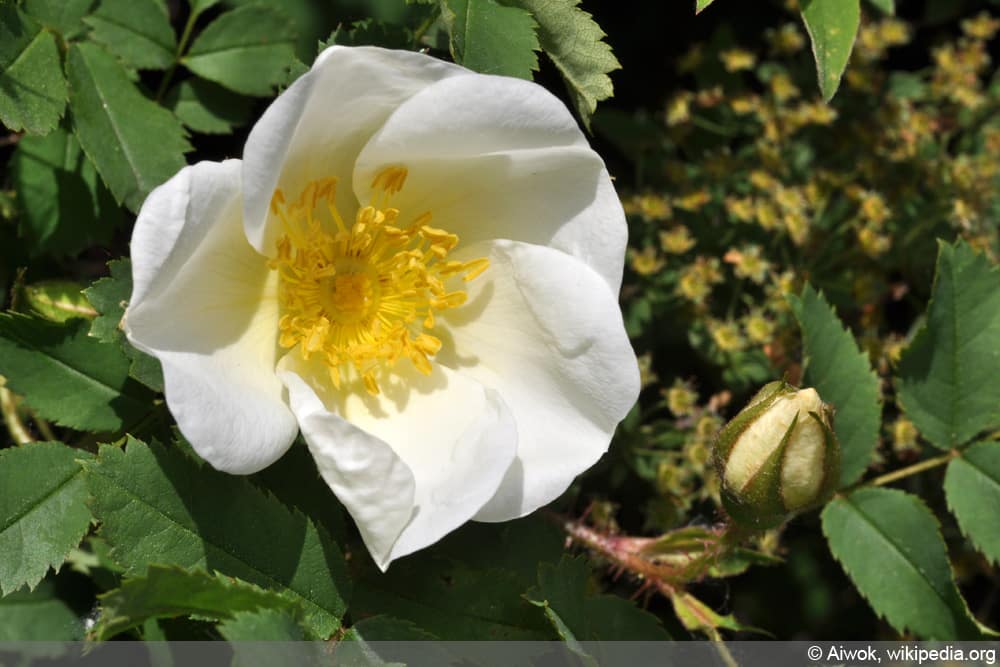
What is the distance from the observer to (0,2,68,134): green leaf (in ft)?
5.65

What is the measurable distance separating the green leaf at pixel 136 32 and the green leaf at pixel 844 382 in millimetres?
1376

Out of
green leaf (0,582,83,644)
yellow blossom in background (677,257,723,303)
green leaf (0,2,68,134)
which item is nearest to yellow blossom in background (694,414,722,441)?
yellow blossom in background (677,257,723,303)

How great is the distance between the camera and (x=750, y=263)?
2.59 metres

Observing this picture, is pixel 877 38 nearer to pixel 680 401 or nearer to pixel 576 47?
pixel 680 401

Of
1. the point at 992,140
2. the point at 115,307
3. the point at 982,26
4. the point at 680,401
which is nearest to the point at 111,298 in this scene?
the point at 115,307

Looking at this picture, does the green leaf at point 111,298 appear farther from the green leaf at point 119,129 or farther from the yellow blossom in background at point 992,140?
the yellow blossom in background at point 992,140

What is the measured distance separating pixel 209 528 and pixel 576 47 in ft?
3.34

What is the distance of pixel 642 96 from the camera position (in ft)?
10.2

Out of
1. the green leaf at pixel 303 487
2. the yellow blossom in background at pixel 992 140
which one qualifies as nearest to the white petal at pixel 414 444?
the green leaf at pixel 303 487

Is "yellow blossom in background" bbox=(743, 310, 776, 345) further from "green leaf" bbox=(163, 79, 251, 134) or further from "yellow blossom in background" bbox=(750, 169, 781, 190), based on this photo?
"green leaf" bbox=(163, 79, 251, 134)

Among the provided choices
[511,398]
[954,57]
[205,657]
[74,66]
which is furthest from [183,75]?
[954,57]

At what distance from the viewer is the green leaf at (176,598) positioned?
1433 millimetres

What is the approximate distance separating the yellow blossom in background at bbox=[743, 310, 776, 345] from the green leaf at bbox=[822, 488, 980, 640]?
53cm

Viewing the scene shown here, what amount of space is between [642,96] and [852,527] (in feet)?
4.97
